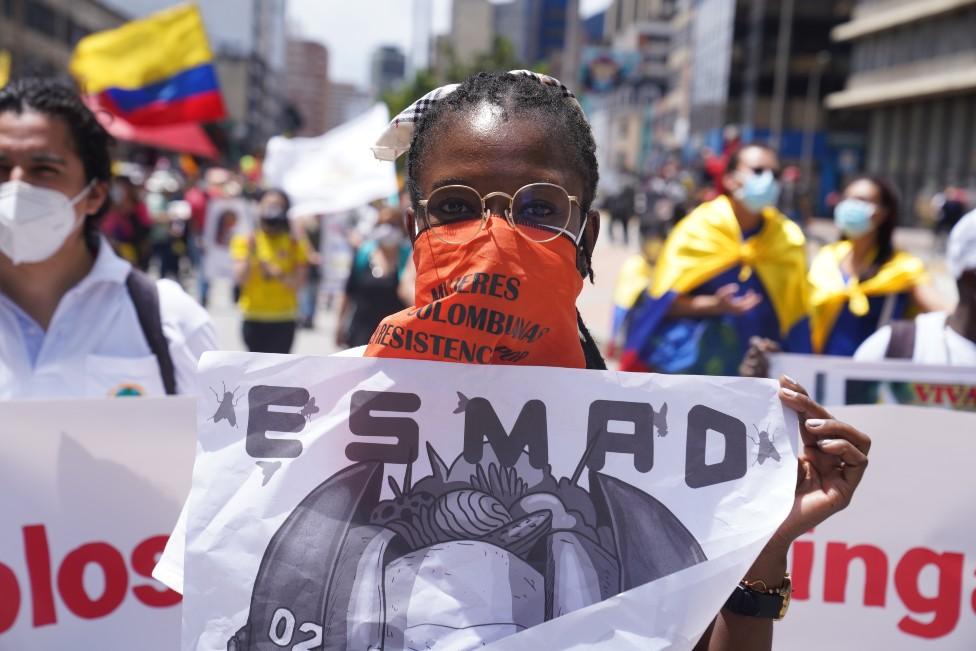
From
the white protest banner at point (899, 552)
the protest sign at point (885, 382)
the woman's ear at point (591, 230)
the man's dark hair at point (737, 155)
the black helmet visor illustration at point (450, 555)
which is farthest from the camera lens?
the man's dark hair at point (737, 155)

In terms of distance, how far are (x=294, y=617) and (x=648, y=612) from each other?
0.53 meters

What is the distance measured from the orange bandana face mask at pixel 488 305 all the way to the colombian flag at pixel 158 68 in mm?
6021

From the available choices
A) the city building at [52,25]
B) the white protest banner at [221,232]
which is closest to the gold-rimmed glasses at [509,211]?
the white protest banner at [221,232]

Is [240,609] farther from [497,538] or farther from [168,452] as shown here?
[168,452]

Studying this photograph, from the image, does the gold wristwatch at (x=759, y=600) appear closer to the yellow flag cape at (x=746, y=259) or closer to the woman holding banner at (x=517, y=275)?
the woman holding banner at (x=517, y=275)

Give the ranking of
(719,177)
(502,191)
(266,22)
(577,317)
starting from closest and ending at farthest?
1. (502,191)
2. (577,317)
3. (719,177)
4. (266,22)

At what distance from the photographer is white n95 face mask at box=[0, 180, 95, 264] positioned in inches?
103

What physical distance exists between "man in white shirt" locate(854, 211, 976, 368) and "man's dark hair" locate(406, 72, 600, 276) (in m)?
1.79

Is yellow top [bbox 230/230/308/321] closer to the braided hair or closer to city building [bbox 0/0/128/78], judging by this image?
the braided hair

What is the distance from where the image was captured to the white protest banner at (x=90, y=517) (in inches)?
90.6

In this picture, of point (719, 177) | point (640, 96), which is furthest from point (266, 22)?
point (719, 177)

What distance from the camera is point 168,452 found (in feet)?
7.84

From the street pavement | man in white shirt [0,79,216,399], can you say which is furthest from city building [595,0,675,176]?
man in white shirt [0,79,216,399]

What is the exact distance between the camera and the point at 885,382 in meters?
3.29
